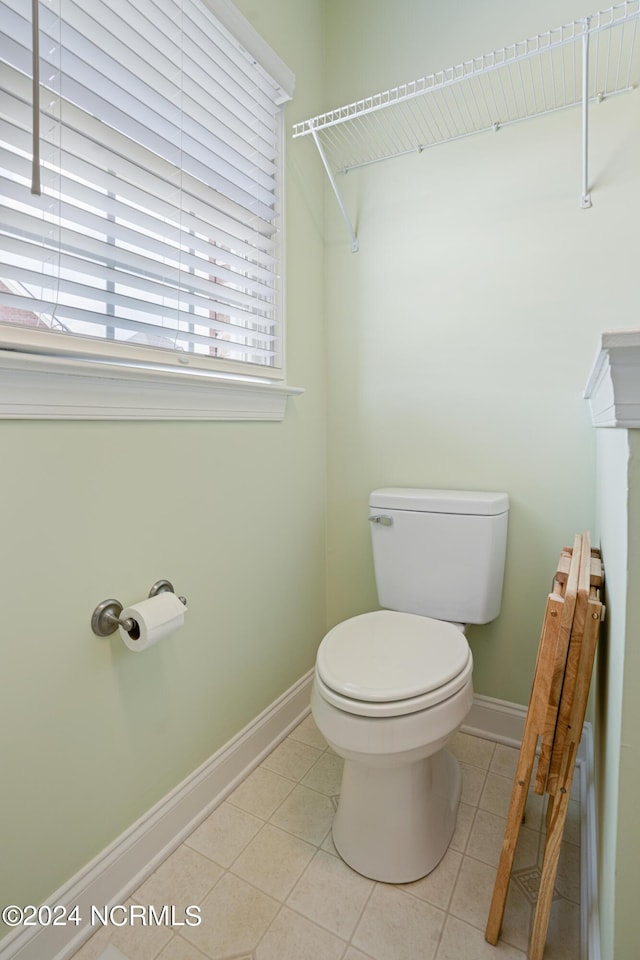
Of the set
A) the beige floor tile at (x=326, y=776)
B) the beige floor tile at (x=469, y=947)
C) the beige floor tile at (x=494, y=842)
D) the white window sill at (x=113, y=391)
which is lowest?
the beige floor tile at (x=469, y=947)

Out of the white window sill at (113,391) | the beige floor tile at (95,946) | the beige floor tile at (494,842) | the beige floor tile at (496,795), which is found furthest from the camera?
the beige floor tile at (496,795)

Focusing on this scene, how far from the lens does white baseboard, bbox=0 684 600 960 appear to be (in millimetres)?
884

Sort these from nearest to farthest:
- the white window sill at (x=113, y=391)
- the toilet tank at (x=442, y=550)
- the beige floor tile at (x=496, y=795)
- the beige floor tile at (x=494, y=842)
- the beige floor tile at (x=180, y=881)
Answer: the white window sill at (x=113, y=391) < the beige floor tile at (x=180, y=881) < the beige floor tile at (x=494, y=842) < the beige floor tile at (x=496, y=795) < the toilet tank at (x=442, y=550)

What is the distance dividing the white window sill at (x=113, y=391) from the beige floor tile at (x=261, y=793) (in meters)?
1.04

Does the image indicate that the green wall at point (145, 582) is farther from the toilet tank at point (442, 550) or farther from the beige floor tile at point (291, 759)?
the toilet tank at point (442, 550)

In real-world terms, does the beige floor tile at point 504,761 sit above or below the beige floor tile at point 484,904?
above

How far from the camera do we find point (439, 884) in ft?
3.51

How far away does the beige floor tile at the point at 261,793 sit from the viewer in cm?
128

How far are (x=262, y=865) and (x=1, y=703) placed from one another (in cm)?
72

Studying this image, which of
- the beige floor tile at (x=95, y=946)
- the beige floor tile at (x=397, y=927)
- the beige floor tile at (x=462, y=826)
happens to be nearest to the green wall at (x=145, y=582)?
the beige floor tile at (x=95, y=946)

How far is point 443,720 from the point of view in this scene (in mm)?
1006

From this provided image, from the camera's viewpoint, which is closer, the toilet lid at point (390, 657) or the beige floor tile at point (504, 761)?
the toilet lid at point (390, 657)

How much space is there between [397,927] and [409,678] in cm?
50

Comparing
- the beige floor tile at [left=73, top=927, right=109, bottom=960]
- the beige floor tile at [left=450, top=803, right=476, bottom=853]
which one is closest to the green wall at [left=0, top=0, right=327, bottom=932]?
the beige floor tile at [left=73, top=927, right=109, bottom=960]
